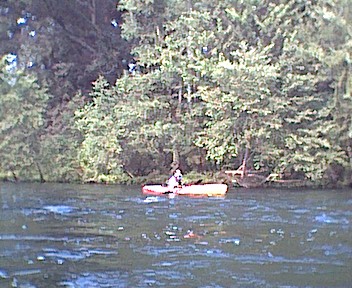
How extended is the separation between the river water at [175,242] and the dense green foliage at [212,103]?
13.5 feet

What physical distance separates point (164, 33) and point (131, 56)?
4.20 metres

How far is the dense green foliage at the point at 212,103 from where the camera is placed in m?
22.7

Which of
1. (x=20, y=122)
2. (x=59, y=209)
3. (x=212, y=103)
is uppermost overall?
(x=212, y=103)

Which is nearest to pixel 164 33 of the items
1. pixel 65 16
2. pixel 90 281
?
pixel 65 16

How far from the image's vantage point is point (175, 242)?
37.7 ft

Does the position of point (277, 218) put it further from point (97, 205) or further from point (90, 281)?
point (90, 281)

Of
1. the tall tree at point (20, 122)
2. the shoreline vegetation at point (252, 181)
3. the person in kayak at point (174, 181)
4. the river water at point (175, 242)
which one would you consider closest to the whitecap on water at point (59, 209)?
the river water at point (175, 242)

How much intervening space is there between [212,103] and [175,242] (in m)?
12.1

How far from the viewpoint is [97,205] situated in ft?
58.0

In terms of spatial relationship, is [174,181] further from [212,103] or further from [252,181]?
[252,181]

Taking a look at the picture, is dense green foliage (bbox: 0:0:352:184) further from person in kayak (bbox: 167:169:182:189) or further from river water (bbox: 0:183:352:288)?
river water (bbox: 0:183:352:288)

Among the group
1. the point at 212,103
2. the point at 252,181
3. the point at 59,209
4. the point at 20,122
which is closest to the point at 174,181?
the point at 212,103

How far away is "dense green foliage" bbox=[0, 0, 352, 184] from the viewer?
893 inches

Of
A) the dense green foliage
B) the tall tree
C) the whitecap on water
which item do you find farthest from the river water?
the tall tree
